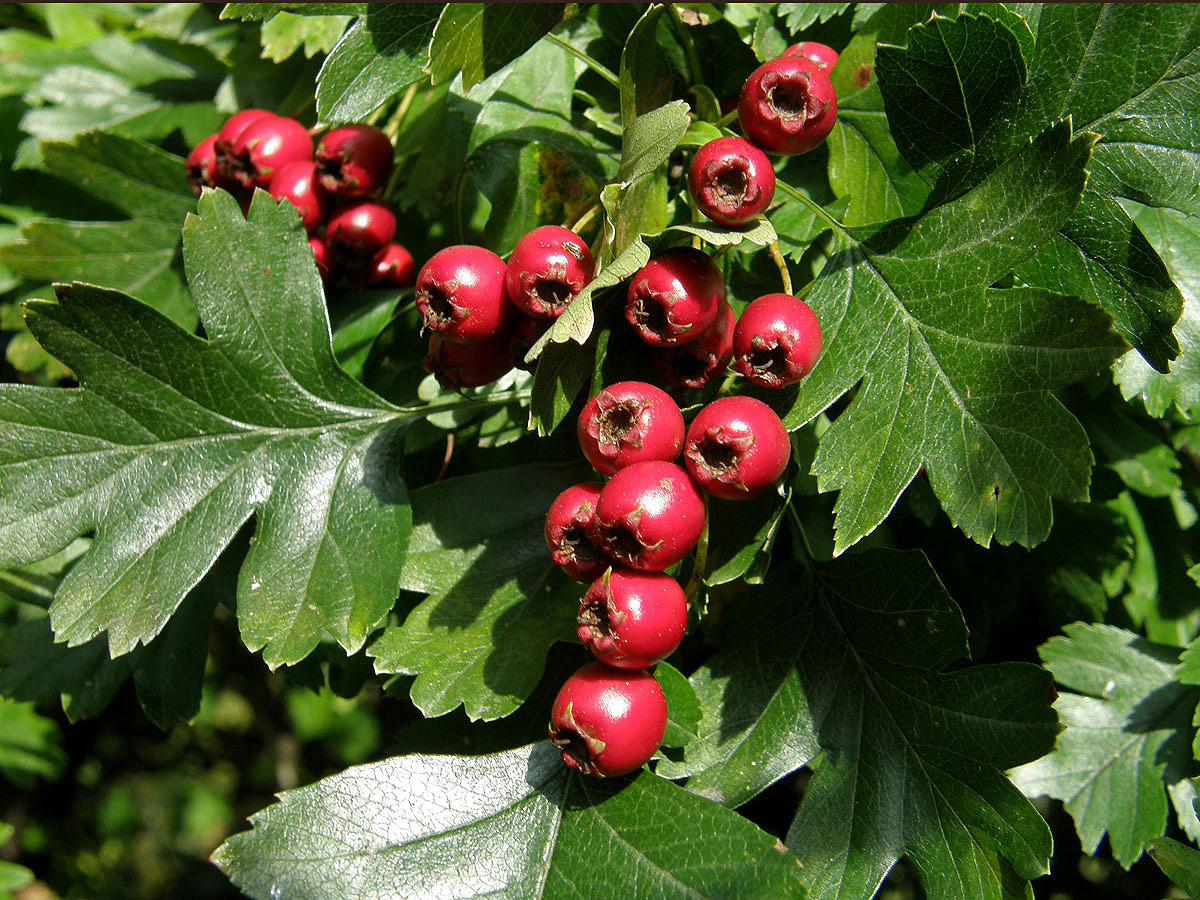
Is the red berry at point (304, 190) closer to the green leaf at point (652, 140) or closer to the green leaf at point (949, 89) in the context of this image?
the green leaf at point (652, 140)

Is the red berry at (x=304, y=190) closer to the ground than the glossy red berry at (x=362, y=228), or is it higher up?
higher up

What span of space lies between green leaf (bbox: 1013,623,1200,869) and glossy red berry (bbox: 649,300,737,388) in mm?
672

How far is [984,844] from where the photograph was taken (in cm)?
88

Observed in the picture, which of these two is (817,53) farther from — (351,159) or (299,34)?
(299,34)

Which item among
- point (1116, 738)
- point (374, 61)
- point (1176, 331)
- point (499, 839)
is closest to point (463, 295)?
point (374, 61)

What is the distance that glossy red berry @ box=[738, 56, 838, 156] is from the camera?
85 centimetres

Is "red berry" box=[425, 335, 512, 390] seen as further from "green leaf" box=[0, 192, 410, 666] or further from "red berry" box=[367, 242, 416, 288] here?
"red berry" box=[367, 242, 416, 288]

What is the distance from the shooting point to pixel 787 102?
86 centimetres

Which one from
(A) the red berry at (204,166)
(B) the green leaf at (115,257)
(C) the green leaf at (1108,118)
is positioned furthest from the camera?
(B) the green leaf at (115,257)

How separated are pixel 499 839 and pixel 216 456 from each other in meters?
0.51

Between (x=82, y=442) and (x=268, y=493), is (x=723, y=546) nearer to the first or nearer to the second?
(x=268, y=493)

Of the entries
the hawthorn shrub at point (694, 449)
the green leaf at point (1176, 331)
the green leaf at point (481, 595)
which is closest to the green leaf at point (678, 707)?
the hawthorn shrub at point (694, 449)

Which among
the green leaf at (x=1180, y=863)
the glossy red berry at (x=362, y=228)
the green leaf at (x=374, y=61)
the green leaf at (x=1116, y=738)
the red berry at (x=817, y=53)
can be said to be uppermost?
the green leaf at (x=374, y=61)

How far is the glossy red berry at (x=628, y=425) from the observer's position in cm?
79
